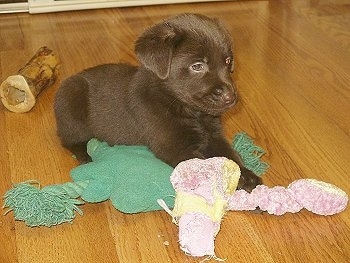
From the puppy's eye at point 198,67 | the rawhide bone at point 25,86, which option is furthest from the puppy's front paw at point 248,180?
the rawhide bone at point 25,86

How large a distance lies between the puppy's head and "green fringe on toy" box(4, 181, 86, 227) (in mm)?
526

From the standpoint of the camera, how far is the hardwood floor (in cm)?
219

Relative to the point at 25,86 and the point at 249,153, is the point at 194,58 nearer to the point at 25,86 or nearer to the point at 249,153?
the point at 249,153

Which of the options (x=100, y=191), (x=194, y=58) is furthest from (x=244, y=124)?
(x=100, y=191)

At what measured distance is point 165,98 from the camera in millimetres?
2496

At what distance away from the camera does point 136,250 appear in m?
2.18

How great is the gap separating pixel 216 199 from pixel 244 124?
944 millimetres

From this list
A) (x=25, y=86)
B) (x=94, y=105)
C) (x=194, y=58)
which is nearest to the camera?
(x=194, y=58)

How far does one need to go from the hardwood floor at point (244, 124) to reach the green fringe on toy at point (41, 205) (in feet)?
0.17

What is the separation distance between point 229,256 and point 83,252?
1.52 ft

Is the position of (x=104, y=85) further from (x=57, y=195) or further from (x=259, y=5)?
(x=259, y=5)

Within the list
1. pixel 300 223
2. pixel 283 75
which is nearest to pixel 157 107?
pixel 300 223

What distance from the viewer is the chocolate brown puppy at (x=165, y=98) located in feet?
7.73

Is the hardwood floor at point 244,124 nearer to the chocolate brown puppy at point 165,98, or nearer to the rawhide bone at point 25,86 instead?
the rawhide bone at point 25,86
